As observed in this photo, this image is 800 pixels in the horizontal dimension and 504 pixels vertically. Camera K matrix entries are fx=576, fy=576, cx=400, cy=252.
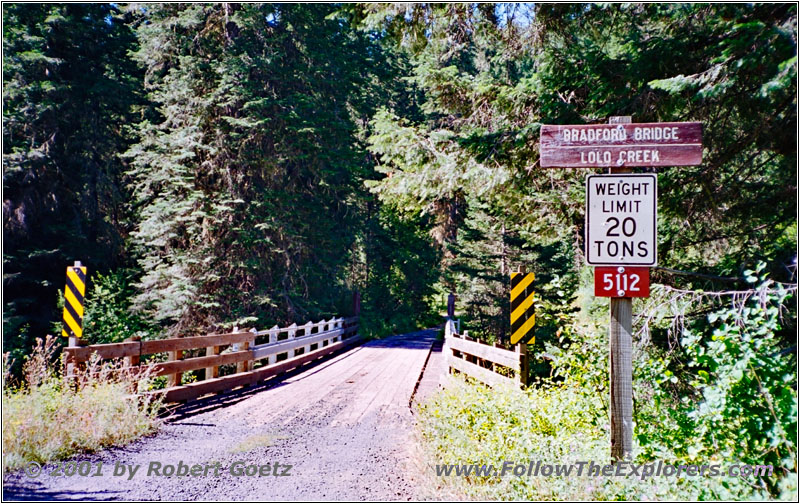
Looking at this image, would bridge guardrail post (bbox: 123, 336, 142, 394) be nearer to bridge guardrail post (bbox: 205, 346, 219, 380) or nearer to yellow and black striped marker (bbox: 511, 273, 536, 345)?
bridge guardrail post (bbox: 205, 346, 219, 380)

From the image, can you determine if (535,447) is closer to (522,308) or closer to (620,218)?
(620,218)

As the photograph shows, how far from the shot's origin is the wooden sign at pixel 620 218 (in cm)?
448

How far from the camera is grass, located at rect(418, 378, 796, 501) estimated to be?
410cm

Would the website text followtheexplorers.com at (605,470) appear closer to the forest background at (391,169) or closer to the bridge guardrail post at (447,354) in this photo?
the forest background at (391,169)

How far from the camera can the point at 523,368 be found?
8.12 metres

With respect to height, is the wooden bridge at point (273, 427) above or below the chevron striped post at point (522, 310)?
below

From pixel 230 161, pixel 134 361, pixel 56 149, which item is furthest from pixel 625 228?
pixel 56 149

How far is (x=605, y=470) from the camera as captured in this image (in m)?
4.46

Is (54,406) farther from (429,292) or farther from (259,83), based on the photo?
(429,292)

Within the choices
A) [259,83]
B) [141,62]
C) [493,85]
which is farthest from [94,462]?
[141,62]

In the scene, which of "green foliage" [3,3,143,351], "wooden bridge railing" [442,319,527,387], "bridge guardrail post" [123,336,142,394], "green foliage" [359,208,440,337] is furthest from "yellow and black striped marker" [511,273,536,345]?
"green foliage" [359,208,440,337]

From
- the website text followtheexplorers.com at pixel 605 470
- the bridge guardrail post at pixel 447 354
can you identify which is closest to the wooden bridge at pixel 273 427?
the bridge guardrail post at pixel 447 354

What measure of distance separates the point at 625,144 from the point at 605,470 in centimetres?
258

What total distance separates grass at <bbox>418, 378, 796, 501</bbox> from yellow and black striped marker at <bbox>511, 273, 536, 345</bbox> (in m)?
1.23
